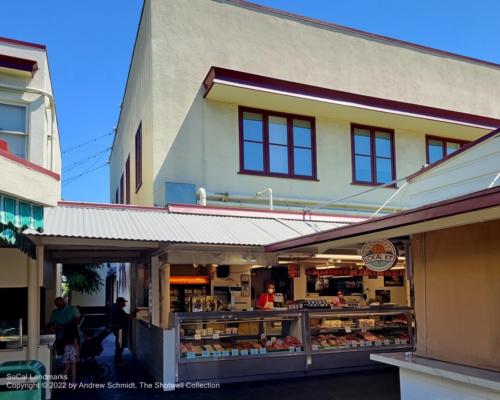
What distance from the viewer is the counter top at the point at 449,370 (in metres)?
5.94

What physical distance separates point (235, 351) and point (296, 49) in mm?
9066

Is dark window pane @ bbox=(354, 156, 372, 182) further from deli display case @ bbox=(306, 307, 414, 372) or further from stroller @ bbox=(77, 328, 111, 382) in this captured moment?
stroller @ bbox=(77, 328, 111, 382)

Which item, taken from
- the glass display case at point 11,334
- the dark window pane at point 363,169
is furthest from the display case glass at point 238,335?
the dark window pane at point 363,169

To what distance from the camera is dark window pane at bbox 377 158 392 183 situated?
1580 cm

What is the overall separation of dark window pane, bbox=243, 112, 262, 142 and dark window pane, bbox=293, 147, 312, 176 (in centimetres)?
118

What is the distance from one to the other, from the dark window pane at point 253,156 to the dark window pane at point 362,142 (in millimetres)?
3124

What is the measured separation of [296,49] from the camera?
15500 millimetres

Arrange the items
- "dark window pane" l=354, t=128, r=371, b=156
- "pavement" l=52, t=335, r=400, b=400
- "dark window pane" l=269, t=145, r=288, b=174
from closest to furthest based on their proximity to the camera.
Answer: "pavement" l=52, t=335, r=400, b=400 < "dark window pane" l=269, t=145, r=288, b=174 < "dark window pane" l=354, t=128, r=371, b=156

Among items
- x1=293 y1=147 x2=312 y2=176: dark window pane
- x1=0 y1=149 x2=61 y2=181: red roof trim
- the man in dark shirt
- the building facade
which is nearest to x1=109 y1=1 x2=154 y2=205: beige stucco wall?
the building facade

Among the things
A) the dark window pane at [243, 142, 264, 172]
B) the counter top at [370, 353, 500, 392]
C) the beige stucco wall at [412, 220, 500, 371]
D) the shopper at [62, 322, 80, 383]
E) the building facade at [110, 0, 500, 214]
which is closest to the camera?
the counter top at [370, 353, 500, 392]

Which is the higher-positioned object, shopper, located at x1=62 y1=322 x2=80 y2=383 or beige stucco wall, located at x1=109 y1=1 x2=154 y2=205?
beige stucco wall, located at x1=109 y1=1 x2=154 y2=205

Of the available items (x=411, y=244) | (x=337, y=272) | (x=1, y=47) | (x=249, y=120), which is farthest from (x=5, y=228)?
(x=337, y=272)

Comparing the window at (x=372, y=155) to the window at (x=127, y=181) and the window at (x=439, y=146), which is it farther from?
the window at (x=127, y=181)

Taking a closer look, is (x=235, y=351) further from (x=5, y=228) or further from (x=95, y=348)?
(x=5, y=228)
